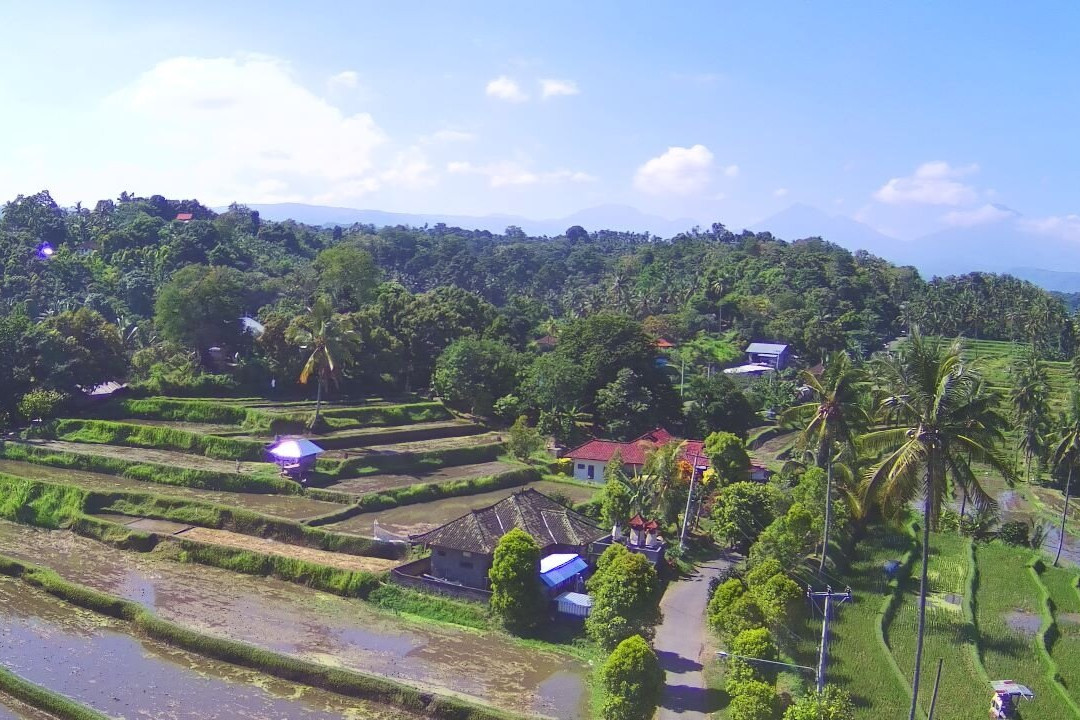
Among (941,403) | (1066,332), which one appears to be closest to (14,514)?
(941,403)

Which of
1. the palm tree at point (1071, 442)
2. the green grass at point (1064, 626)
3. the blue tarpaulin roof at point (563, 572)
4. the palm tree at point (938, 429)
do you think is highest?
the palm tree at point (938, 429)

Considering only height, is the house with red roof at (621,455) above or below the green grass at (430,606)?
above

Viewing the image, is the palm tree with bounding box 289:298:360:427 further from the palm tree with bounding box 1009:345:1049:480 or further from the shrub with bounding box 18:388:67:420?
the palm tree with bounding box 1009:345:1049:480

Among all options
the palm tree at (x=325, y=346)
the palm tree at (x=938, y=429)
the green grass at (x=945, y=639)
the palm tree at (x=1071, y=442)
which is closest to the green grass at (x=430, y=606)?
the green grass at (x=945, y=639)

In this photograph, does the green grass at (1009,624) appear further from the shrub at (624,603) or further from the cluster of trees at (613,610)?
the cluster of trees at (613,610)

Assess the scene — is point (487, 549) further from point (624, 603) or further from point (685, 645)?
point (685, 645)

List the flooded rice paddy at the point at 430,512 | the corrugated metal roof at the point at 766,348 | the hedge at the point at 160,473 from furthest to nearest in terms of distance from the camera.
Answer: the corrugated metal roof at the point at 766,348 → the hedge at the point at 160,473 → the flooded rice paddy at the point at 430,512
